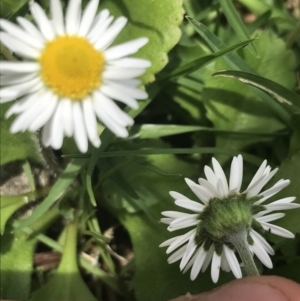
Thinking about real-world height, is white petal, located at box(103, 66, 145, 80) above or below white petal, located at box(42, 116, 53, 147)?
above

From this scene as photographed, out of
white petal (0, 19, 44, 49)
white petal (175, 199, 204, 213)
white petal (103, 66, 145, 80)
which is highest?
white petal (0, 19, 44, 49)

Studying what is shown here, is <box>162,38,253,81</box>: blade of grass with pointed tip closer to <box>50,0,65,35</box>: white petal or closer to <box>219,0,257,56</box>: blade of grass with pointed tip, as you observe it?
<box>219,0,257,56</box>: blade of grass with pointed tip

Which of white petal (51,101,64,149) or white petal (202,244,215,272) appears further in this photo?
white petal (202,244,215,272)

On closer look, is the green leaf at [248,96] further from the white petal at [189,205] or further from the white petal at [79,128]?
the white petal at [79,128]

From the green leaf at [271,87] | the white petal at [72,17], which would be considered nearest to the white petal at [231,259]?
the green leaf at [271,87]

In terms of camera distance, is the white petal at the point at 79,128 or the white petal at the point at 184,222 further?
the white petal at the point at 184,222

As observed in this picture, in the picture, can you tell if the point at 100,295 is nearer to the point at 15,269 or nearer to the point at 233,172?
the point at 15,269

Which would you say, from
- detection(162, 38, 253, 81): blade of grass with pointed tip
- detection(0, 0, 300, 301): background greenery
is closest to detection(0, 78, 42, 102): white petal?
detection(0, 0, 300, 301): background greenery
